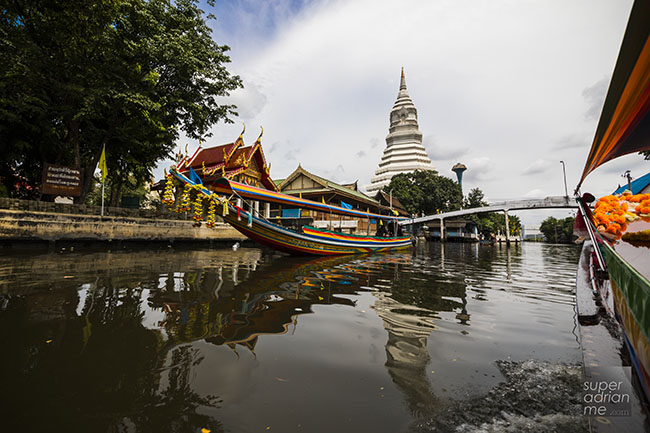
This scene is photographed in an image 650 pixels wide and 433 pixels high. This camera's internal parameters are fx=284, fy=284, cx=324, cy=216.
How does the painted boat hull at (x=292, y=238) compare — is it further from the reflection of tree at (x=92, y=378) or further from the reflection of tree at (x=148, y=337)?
the reflection of tree at (x=92, y=378)

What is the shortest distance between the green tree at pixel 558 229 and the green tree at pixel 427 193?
68.2ft

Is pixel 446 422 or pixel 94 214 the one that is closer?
pixel 446 422

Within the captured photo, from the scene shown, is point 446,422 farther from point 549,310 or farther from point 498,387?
point 549,310

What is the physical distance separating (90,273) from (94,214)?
938cm

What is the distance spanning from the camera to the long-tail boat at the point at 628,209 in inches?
56.7

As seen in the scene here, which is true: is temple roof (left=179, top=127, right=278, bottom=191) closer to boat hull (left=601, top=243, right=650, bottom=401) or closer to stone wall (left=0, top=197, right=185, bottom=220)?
stone wall (left=0, top=197, right=185, bottom=220)

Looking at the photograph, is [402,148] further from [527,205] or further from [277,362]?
[277,362]

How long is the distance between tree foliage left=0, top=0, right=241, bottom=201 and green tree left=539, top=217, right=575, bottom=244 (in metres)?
57.0

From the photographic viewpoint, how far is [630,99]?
6.70 ft

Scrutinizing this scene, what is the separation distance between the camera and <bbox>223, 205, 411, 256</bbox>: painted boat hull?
10891mm

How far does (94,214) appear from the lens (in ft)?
45.2

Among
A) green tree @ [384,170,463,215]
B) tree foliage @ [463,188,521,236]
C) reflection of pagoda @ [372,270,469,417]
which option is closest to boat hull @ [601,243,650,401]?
reflection of pagoda @ [372,270,469,417]

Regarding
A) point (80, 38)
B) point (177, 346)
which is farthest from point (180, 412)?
point (80, 38)

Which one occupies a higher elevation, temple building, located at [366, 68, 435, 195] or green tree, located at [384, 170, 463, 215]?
temple building, located at [366, 68, 435, 195]
